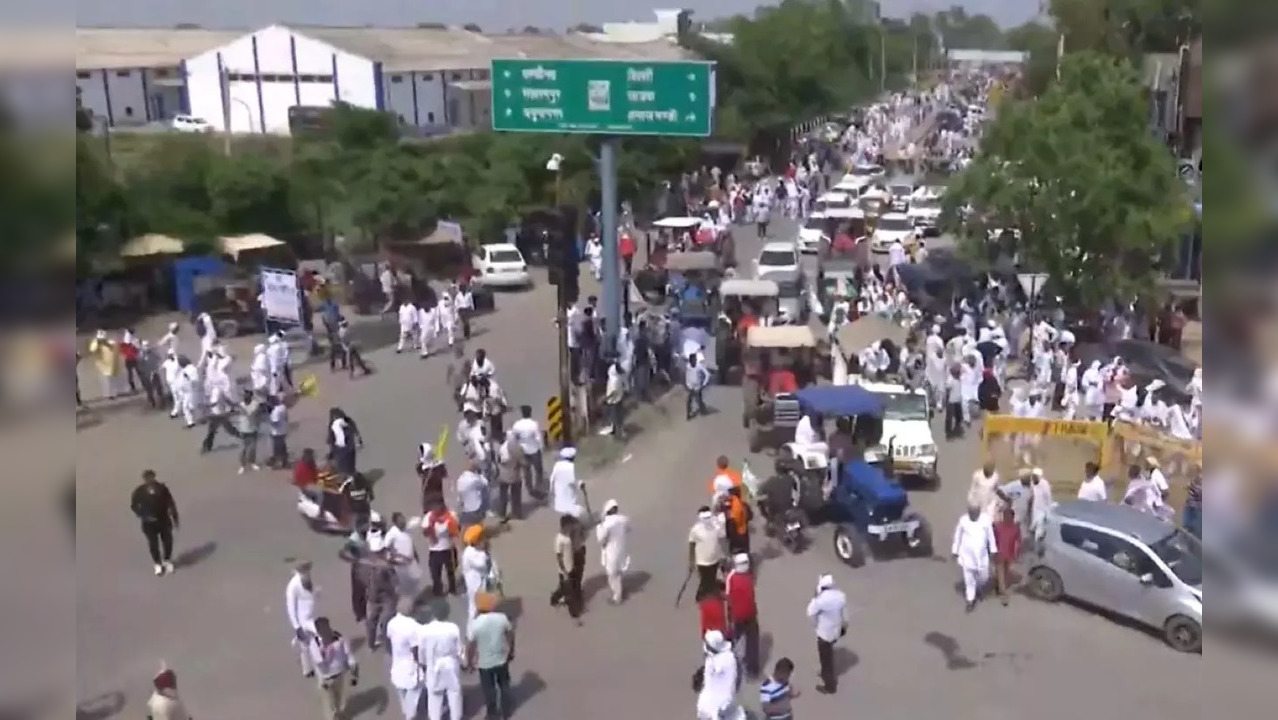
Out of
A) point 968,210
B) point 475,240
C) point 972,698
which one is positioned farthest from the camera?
point 475,240

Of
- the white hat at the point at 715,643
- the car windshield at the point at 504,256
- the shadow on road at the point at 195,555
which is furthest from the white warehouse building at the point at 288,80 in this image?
the white hat at the point at 715,643

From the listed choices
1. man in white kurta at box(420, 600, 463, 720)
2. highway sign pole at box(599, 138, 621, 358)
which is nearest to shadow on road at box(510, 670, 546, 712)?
man in white kurta at box(420, 600, 463, 720)

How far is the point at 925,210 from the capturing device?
120 ft

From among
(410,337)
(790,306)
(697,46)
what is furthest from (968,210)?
(697,46)

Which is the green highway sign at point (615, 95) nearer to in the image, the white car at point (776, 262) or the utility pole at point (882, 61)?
the white car at point (776, 262)

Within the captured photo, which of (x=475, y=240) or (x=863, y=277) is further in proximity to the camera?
(x=475, y=240)

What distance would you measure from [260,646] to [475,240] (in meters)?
21.3

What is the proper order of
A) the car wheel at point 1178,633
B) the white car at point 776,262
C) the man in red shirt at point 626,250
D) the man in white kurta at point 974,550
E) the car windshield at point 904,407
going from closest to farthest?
the car wheel at point 1178,633
the man in white kurta at point 974,550
the car windshield at point 904,407
the white car at point 776,262
the man in red shirt at point 626,250

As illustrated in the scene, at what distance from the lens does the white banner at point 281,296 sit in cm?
2256

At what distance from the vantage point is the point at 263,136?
42.5 meters

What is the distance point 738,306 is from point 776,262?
4.64 metres

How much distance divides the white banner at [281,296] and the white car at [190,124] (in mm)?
21412

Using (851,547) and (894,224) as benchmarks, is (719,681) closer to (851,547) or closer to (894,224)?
(851,547)

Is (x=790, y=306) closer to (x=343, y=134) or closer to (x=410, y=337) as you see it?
(x=410, y=337)
